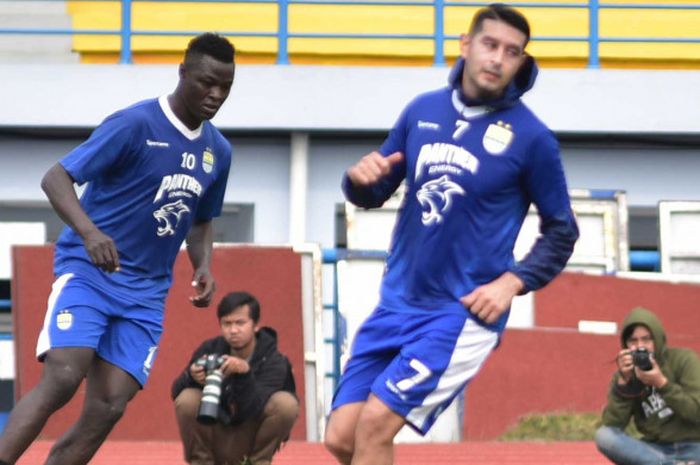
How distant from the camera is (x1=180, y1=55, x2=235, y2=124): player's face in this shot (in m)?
7.86

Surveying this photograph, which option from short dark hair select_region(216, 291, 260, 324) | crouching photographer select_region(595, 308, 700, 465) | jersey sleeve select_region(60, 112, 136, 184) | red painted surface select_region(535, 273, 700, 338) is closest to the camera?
jersey sleeve select_region(60, 112, 136, 184)

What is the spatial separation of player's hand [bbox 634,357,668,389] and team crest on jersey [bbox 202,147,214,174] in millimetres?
2929

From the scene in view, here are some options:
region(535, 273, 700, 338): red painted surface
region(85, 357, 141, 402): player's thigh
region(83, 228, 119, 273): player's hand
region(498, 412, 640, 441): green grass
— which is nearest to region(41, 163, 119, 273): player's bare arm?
region(83, 228, 119, 273): player's hand

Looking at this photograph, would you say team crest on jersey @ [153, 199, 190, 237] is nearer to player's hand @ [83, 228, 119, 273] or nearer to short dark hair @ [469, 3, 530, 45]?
player's hand @ [83, 228, 119, 273]

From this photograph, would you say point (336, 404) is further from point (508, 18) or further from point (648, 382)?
point (648, 382)

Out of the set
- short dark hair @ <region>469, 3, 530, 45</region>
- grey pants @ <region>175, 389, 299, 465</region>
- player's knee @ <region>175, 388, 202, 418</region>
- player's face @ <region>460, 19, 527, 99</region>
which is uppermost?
short dark hair @ <region>469, 3, 530, 45</region>

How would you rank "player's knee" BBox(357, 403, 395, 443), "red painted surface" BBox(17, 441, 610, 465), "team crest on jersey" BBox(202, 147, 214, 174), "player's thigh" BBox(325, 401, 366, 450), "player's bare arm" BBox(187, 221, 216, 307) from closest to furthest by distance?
"player's knee" BBox(357, 403, 395, 443), "player's thigh" BBox(325, 401, 366, 450), "team crest on jersey" BBox(202, 147, 214, 174), "player's bare arm" BBox(187, 221, 216, 307), "red painted surface" BBox(17, 441, 610, 465)

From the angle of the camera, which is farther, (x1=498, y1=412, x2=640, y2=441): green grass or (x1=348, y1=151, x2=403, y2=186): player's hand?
(x1=498, y1=412, x2=640, y2=441): green grass

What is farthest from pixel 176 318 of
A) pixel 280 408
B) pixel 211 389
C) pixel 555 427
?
pixel 211 389

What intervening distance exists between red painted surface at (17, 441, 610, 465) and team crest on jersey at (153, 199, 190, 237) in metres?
3.47

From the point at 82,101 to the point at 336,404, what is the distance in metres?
8.65

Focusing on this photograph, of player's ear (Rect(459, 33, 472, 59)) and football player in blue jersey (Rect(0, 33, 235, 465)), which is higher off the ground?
player's ear (Rect(459, 33, 472, 59))

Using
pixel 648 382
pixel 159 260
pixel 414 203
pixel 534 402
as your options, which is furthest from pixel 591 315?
pixel 414 203

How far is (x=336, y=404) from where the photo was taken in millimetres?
6918
